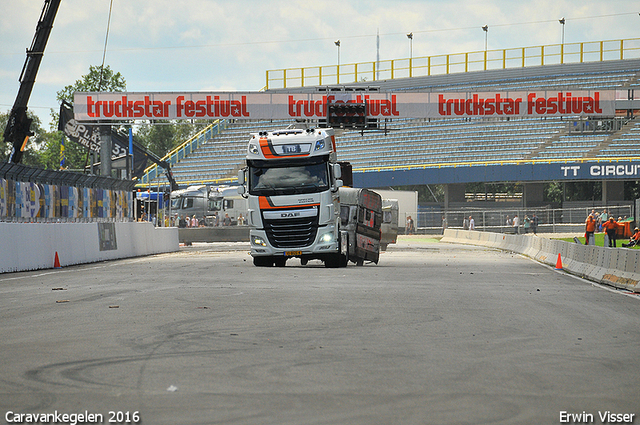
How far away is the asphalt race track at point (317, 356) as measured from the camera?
5105 mm

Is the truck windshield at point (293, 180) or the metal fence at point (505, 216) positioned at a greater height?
the truck windshield at point (293, 180)

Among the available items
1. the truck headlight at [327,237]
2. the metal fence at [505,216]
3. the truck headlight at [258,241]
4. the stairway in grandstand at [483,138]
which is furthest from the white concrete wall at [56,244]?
the metal fence at [505,216]

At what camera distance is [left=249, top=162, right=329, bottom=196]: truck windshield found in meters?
→ 20.3

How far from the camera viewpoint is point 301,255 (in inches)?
815

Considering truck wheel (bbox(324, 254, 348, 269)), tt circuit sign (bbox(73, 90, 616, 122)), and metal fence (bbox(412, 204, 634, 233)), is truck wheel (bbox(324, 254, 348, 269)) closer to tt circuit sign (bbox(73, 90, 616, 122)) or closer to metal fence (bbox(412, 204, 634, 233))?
tt circuit sign (bbox(73, 90, 616, 122))

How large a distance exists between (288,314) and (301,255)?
10.7 meters

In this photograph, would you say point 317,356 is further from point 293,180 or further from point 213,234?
point 213,234

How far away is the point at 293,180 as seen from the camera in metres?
20.3

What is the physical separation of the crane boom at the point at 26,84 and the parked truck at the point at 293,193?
15.9 metres

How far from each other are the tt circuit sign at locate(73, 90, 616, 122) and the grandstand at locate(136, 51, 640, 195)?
55.6 ft

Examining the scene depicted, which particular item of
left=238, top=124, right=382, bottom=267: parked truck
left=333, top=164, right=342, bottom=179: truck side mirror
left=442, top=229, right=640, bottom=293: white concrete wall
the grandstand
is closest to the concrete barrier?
the grandstand

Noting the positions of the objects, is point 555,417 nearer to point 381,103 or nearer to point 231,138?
point 381,103

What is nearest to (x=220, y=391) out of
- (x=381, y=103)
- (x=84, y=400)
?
(x=84, y=400)

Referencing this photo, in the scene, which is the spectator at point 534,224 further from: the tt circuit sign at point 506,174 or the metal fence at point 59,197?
the metal fence at point 59,197
